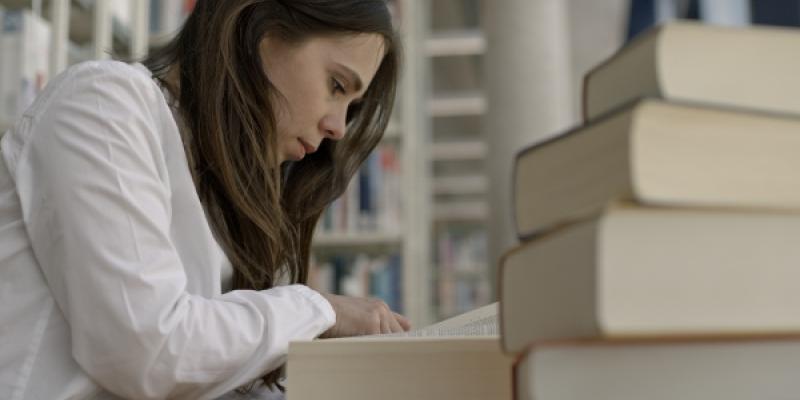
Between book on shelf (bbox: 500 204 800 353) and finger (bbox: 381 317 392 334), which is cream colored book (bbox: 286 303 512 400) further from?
finger (bbox: 381 317 392 334)

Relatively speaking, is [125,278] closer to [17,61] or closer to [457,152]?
[17,61]

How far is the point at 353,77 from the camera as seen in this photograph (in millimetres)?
1046

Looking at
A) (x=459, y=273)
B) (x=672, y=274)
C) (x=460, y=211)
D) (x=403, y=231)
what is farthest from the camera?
(x=460, y=211)

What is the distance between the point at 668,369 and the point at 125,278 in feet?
1.34

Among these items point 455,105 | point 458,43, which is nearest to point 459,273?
point 455,105

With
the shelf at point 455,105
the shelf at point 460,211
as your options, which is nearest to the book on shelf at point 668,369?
the shelf at point 455,105

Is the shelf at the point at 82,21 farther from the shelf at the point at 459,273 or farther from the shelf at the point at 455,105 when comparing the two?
the shelf at the point at 459,273

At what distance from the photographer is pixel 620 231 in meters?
0.35

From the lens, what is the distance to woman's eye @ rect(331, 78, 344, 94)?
1054mm

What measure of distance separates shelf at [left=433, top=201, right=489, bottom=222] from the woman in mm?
8589

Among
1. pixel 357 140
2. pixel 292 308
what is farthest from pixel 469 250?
pixel 292 308

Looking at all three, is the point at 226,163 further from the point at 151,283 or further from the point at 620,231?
the point at 620,231

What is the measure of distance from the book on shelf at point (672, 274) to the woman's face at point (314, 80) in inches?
26.7

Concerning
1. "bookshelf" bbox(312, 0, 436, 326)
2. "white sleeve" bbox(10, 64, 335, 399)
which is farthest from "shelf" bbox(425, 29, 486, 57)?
"white sleeve" bbox(10, 64, 335, 399)
